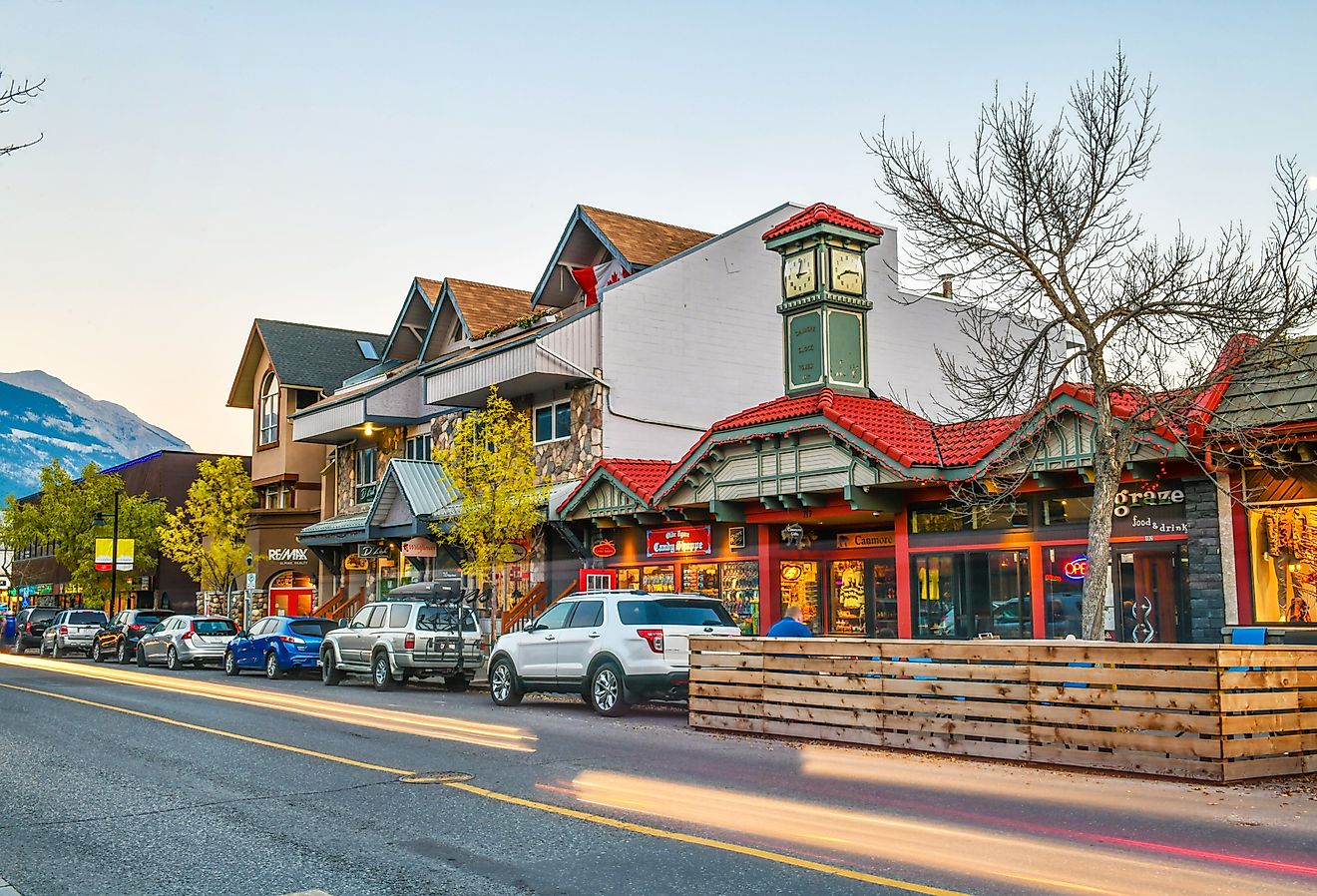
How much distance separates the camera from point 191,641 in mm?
33844

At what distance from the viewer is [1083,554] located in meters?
20.4

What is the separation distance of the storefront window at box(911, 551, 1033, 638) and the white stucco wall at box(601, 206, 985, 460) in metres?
10.1

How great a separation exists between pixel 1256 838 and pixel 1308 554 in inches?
406

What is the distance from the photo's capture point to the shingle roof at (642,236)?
109 ft

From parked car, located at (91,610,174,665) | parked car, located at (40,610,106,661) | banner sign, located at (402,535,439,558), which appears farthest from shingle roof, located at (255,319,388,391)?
banner sign, located at (402,535,439,558)

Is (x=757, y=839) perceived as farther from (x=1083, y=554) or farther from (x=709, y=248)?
(x=709, y=248)

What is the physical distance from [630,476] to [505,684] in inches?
327

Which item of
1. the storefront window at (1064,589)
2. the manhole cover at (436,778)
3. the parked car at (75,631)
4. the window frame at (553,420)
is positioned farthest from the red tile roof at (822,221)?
the parked car at (75,631)

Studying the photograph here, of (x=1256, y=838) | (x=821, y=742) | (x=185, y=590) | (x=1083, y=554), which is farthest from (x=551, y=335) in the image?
(x=185, y=590)

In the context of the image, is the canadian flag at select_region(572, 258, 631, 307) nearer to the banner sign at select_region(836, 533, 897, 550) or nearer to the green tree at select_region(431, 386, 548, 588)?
the green tree at select_region(431, 386, 548, 588)

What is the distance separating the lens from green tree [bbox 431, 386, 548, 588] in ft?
98.1

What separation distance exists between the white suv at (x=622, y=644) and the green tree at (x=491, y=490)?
1027cm

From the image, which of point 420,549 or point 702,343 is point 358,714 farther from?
point 702,343

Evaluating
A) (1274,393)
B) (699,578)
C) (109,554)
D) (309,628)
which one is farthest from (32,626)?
(1274,393)
